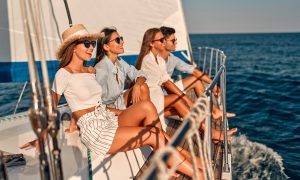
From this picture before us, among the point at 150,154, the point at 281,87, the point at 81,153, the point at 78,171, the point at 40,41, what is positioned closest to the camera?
the point at 40,41

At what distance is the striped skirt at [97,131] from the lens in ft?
9.47

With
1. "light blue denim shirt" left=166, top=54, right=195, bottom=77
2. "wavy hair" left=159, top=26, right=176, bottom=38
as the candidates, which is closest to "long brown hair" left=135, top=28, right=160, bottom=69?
"wavy hair" left=159, top=26, right=176, bottom=38

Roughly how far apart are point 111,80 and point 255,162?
12.3 feet

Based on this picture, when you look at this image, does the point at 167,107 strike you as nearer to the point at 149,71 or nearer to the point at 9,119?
the point at 149,71

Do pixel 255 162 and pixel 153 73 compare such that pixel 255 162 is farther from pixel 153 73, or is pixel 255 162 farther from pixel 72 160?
pixel 72 160

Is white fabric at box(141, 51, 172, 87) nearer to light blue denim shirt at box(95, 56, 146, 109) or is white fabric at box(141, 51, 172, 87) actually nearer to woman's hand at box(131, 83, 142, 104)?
light blue denim shirt at box(95, 56, 146, 109)

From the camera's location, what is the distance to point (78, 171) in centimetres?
275

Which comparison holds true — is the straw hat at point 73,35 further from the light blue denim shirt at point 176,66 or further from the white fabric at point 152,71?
the light blue denim shirt at point 176,66

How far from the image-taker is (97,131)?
9.52 ft

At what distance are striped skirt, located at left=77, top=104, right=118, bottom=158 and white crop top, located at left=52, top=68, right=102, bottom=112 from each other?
0.10 metres

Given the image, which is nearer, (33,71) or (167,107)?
(33,71)

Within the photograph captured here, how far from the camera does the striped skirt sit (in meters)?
2.89

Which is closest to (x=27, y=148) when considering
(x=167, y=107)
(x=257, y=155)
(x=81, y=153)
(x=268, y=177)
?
(x=81, y=153)

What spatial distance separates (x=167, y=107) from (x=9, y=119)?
192 cm
